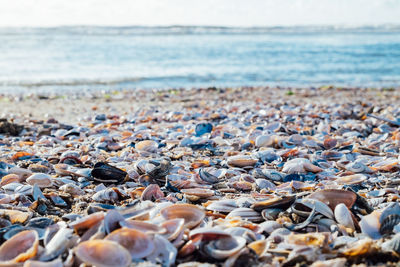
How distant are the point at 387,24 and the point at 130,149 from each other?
57.7m

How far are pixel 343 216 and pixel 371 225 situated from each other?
14 centimetres

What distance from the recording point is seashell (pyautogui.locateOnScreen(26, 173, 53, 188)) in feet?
9.18

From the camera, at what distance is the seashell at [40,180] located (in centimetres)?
280

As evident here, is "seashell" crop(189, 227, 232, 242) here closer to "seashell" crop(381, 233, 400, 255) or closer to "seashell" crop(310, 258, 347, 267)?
"seashell" crop(310, 258, 347, 267)

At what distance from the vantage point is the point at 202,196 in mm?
2676

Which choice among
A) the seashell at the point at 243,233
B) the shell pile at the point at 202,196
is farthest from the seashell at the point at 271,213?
the seashell at the point at 243,233

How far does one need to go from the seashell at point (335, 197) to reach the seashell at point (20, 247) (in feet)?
4.84

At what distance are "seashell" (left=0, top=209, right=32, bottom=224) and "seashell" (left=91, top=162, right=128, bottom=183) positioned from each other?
83 centimetres

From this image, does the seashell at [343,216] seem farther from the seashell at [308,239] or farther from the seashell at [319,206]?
the seashell at [308,239]

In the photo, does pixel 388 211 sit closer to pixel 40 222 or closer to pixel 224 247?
pixel 224 247

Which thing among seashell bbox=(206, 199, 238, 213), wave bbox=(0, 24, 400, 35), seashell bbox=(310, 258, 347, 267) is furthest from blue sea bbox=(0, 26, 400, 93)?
wave bbox=(0, 24, 400, 35)

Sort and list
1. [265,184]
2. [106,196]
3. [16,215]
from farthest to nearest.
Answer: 1. [265,184]
2. [106,196]
3. [16,215]

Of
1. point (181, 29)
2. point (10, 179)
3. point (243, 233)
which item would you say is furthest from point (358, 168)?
point (181, 29)

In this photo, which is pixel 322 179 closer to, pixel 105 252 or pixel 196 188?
pixel 196 188
